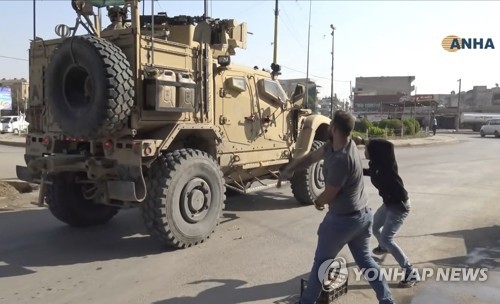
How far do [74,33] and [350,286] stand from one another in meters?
4.49

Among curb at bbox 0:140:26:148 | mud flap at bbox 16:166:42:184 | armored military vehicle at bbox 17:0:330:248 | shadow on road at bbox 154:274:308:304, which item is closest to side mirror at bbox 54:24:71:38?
armored military vehicle at bbox 17:0:330:248

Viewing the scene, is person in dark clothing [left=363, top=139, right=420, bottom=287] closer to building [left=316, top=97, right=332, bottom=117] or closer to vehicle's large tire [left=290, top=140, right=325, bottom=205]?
vehicle's large tire [left=290, top=140, right=325, bottom=205]

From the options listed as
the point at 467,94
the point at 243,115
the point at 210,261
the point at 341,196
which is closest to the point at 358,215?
the point at 341,196

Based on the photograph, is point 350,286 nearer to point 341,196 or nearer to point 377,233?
point 377,233

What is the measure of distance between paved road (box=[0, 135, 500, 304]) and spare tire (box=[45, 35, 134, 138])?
1.57 meters

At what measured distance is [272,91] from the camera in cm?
834

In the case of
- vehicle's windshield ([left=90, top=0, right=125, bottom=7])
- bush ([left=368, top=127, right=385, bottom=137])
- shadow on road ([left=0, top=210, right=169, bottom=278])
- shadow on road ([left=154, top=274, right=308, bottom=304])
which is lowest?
shadow on road ([left=0, top=210, right=169, bottom=278])

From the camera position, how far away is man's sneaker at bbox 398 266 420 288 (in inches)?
187

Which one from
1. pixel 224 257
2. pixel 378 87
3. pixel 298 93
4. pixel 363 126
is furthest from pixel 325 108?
pixel 224 257

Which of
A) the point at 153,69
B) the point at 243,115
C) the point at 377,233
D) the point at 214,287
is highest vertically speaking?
the point at 153,69

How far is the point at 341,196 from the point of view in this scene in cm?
375

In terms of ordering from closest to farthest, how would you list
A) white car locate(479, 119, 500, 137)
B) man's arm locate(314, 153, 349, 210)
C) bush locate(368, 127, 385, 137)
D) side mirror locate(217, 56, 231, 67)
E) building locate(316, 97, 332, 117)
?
man's arm locate(314, 153, 349, 210)
side mirror locate(217, 56, 231, 67)
building locate(316, 97, 332, 117)
bush locate(368, 127, 385, 137)
white car locate(479, 119, 500, 137)

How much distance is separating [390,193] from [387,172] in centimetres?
22

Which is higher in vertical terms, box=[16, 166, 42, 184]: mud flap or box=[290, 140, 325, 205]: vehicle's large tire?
box=[16, 166, 42, 184]: mud flap
